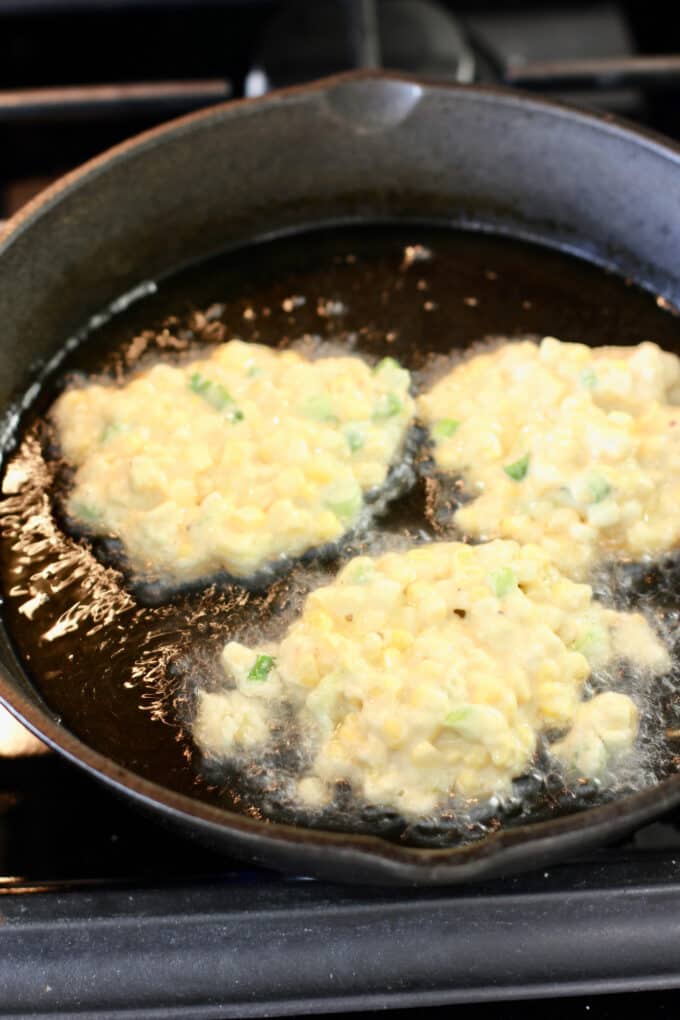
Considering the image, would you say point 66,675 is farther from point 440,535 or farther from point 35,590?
point 440,535

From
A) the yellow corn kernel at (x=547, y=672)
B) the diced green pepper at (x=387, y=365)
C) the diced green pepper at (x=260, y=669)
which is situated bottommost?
the yellow corn kernel at (x=547, y=672)

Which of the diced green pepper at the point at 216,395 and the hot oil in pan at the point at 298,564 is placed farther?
the diced green pepper at the point at 216,395

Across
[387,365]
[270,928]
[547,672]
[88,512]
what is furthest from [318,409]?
[270,928]

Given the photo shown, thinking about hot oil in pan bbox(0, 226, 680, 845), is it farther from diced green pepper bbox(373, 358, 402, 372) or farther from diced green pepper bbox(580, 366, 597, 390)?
diced green pepper bbox(580, 366, 597, 390)

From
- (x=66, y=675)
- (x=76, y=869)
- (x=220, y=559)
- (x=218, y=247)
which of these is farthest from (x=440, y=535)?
(x=218, y=247)

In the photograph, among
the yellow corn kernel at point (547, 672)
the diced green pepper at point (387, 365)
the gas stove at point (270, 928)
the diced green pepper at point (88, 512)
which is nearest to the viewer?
the gas stove at point (270, 928)

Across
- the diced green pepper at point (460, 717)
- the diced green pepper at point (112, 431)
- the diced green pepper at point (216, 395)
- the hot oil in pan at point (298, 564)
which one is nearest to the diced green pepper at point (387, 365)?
the hot oil in pan at point (298, 564)

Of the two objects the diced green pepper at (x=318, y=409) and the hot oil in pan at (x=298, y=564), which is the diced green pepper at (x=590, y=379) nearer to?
the hot oil in pan at (x=298, y=564)
